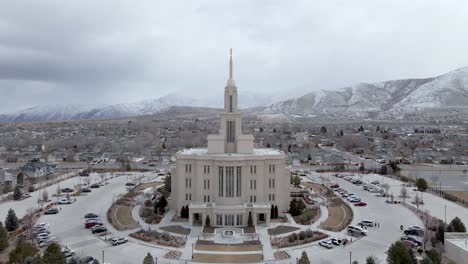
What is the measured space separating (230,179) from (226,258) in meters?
13.0

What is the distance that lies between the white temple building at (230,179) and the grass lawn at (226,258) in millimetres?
8813

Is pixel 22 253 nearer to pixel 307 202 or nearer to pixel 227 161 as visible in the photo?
pixel 227 161

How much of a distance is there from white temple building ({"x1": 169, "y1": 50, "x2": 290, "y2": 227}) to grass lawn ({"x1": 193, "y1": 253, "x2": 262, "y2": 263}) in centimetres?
881

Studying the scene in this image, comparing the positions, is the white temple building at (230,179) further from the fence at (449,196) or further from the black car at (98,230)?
the fence at (449,196)

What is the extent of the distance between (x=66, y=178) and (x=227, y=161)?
1637 inches

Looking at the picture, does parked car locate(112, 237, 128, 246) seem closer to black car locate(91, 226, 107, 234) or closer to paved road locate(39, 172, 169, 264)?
paved road locate(39, 172, 169, 264)

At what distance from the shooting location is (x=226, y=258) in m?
33.7

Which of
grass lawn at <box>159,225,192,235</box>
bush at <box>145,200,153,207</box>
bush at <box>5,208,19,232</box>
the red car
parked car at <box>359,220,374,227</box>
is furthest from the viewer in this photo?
bush at <box>145,200,153,207</box>

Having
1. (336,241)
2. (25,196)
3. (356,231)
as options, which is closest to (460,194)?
(356,231)

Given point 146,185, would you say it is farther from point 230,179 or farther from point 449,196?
point 449,196

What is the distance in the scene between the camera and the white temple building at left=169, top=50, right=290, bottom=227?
43.2 metres

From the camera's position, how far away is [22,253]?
28500 millimetres

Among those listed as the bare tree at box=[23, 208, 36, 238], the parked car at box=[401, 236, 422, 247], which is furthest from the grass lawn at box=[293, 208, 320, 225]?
the bare tree at box=[23, 208, 36, 238]

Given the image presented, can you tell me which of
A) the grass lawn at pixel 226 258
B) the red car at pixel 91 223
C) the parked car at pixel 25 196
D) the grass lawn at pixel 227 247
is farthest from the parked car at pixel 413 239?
the parked car at pixel 25 196
